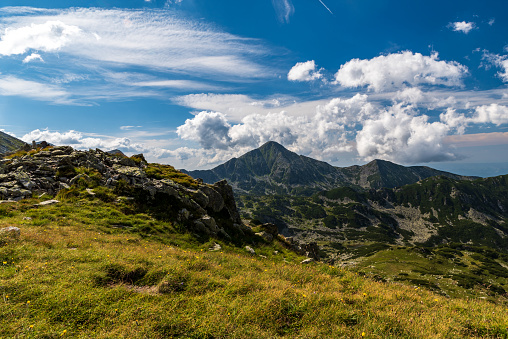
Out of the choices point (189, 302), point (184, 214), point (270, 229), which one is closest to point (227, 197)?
point (270, 229)

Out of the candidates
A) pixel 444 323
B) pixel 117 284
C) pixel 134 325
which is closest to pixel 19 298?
pixel 117 284

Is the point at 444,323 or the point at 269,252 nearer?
the point at 444,323

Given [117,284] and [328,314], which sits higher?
[117,284]

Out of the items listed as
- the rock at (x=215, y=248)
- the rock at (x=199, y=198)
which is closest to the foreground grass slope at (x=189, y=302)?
the rock at (x=215, y=248)

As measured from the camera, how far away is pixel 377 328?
7.86 meters

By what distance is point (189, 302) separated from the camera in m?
8.58

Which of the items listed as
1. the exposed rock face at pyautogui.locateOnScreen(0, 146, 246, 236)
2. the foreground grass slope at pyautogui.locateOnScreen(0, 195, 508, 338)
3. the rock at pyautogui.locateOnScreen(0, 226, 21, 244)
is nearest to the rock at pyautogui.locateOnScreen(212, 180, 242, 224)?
the exposed rock face at pyautogui.locateOnScreen(0, 146, 246, 236)

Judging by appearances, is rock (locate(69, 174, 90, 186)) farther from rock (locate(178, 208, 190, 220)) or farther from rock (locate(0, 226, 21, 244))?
rock (locate(0, 226, 21, 244))

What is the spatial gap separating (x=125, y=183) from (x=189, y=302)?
2193cm

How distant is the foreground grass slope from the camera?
23.6ft

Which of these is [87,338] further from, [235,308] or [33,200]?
[33,200]

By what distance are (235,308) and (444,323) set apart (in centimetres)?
807

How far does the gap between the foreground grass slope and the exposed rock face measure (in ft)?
34.0

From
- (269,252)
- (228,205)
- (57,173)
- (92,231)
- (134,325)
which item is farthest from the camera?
(228,205)
